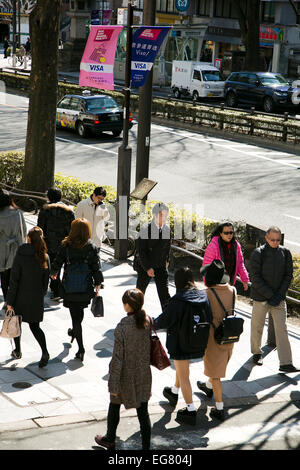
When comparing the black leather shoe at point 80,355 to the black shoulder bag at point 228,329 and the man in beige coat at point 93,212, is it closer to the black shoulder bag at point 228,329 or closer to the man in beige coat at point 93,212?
the black shoulder bag at point 228,329

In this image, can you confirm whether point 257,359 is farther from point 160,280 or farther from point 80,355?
point 80,355

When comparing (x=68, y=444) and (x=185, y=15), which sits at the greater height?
(x=185, y=15)

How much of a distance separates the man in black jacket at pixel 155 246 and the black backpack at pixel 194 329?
2.45m

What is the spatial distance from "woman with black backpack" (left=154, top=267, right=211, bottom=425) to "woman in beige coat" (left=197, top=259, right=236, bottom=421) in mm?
240

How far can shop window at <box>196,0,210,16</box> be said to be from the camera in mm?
54125

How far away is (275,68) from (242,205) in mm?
32134

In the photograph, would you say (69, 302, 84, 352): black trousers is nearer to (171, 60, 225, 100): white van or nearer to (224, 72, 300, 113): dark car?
(224, 72, 300, 113): dark car

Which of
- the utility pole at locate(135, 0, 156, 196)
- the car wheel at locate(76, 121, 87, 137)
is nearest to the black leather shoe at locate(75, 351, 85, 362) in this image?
the utility pole at locate(135, 0, 156, 196)

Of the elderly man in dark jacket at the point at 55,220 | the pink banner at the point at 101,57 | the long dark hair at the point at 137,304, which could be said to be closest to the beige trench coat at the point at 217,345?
the long dark hair at the point at 137,304

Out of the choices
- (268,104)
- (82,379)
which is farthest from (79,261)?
(268,104)

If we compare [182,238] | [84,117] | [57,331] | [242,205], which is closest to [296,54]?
[84,117]

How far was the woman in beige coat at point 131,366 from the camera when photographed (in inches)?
246

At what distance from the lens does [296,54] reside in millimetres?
47062

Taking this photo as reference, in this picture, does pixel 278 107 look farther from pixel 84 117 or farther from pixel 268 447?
pixel 268 447
